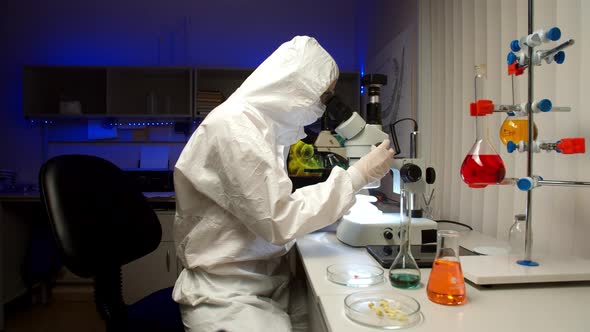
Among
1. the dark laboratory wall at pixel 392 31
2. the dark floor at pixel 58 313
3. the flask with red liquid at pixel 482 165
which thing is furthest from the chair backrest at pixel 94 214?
the dark laboratory wall at pixel 392 31

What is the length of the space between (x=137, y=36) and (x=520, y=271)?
130 inches

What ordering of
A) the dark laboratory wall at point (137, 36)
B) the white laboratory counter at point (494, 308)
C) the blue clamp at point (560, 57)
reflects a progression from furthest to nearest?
the dark laboratory wall at point (137, 36) → the blue clamp at point (560, 57) → the white laboratory counter at point (494, 308)

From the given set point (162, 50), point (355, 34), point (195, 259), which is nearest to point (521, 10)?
point (195, 259)

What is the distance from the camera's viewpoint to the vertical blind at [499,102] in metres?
1.06

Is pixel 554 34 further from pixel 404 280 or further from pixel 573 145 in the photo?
pixel 404 280

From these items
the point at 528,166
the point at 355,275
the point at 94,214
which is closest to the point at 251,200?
the point at 355,275

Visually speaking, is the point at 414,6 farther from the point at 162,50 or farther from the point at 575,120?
the point at 162,50

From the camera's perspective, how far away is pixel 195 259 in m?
1.07

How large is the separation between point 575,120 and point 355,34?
8.40 ft

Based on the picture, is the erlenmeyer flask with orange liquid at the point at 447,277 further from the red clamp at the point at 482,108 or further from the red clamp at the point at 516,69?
the red clamp at the point at 516,69

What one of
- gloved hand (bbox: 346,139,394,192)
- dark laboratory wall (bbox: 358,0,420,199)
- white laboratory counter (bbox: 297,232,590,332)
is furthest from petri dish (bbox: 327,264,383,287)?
dark laboratory wall (bbox: 358,0,420,199)

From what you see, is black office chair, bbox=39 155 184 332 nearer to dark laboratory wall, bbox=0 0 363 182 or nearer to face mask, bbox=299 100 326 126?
face mask, bbox=299 100 326 126

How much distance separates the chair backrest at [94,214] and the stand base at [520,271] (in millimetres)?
870

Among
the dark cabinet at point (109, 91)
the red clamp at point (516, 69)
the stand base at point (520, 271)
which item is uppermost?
the dark cabinet at point (109, 91)
